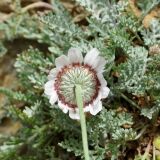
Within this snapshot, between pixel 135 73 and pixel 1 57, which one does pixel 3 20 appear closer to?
pixel 1 57

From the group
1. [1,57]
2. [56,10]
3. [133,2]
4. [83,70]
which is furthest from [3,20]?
[83,70]

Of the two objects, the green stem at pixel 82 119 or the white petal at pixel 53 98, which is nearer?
the green stem at pixel 82 119

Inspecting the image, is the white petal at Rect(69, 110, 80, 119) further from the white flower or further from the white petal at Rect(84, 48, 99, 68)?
the white petal at Rect(84, 48, 99, 68)

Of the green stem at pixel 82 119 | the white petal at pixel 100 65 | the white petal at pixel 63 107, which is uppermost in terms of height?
the white petal at pixel 100 65

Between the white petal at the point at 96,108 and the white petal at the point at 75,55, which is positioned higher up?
the white petal at the point at 75,55


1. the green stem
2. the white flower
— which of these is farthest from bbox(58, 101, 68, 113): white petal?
the green stem

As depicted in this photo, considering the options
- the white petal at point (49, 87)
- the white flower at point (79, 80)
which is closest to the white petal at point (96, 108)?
the white flower at point (79, 80)

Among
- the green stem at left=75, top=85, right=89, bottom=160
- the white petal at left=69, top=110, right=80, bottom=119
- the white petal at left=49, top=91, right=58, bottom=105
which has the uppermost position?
the white petal at left=49, top=91, right=58, bottom=105

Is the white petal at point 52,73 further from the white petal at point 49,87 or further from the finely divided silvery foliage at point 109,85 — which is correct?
the finely divided silvery foliage at point 109,85
